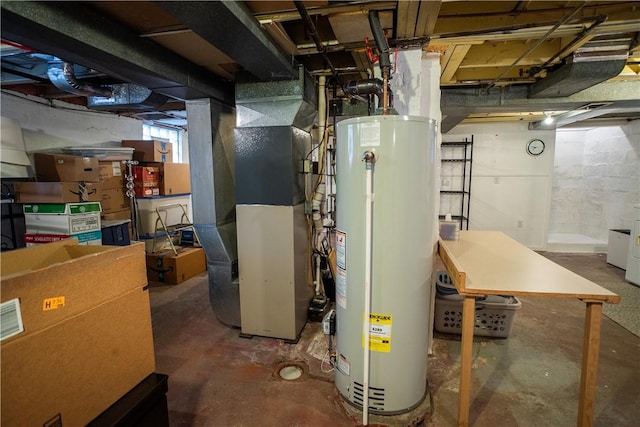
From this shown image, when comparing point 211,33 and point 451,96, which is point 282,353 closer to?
point 211,33

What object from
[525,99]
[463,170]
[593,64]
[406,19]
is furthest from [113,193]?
[463,170]

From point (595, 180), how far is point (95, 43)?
725 centimetres

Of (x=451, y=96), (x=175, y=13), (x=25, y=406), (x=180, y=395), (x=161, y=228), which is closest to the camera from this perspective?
(x=25, y=406)

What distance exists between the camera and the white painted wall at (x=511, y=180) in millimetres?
5172

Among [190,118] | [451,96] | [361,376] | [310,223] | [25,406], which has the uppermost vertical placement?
[451,96]

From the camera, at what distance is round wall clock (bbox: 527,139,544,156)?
513 centimetres

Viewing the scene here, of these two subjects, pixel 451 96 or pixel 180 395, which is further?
pixel 451 96

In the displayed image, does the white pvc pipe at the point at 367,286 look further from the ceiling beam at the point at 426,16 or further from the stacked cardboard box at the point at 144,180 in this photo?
the stacked cardboard box at the point at 144,180

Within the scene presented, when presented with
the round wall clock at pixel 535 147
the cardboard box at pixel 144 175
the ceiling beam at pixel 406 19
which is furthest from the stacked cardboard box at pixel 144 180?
the round wall clock at pixel 535 147

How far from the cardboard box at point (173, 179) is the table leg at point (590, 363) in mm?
4290

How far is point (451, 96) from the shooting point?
3.30m

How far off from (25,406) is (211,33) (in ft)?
5.13

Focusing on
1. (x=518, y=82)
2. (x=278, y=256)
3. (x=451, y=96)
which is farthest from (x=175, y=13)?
(x=518, y=82)

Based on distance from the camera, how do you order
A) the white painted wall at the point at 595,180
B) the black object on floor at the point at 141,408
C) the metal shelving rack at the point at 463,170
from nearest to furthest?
the black object on floor at the point at 141,408, the white painted wall at the point at 595,180, the metal shelving rack at the point at 463,170
